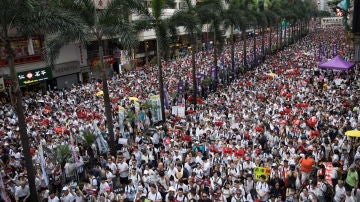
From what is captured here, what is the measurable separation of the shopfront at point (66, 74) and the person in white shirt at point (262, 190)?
25.7m

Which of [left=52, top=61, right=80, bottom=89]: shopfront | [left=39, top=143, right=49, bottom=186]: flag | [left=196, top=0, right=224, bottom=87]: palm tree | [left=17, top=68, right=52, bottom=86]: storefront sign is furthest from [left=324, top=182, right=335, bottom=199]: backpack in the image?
[left=52, top=61, right=80, bottom=89]: shopfront

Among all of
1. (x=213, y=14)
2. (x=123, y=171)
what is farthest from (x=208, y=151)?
(x=213, y=14)

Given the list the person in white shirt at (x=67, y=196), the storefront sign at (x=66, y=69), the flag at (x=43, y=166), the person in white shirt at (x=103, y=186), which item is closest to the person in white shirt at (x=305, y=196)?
the person in white shirt at (x=103, y=186)

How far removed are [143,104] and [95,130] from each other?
17.4 ft

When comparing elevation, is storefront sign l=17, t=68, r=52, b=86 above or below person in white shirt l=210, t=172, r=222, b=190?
above

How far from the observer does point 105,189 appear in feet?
35.0

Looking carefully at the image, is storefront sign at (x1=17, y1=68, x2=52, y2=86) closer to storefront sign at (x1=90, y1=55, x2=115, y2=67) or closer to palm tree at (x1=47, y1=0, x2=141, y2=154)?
storefront sign at (x1=90, y1=55, x2=115, y2=67)

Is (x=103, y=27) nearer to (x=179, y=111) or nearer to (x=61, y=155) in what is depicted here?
(x=61, y=155)

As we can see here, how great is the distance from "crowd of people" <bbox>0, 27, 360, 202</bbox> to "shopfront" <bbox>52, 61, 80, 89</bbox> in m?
8.77

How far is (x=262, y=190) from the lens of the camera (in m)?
9.88

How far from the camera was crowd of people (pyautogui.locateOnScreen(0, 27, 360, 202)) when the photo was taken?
1022 cm

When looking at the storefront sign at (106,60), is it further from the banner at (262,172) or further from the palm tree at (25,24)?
the banner at (262,172)

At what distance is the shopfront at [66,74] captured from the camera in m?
32.3

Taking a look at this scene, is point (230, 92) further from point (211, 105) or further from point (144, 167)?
point (144, 167)
